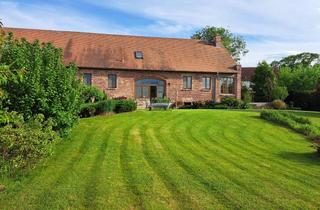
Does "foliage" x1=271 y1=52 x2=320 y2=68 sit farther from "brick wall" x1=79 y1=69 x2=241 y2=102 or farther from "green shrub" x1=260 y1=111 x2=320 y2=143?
"green shrub" x1=260 y1=111 x2=320 y2=143

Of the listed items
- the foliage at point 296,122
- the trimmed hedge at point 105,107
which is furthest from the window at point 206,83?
the foliage at point 296,122

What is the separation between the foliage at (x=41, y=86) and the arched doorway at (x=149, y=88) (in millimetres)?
25174

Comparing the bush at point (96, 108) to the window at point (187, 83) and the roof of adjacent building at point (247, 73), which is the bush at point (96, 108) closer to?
the window at point (187, 83)

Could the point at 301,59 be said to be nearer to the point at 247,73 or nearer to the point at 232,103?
the point at 247,73

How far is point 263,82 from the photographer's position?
4528 centimetres

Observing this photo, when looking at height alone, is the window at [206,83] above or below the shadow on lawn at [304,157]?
above

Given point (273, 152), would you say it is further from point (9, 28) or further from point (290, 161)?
point (9, 28)

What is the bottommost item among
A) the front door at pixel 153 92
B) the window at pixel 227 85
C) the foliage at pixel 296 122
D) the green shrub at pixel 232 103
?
the foliage at pixel 296 122

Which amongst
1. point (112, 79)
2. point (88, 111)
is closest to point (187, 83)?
point (112, 79)

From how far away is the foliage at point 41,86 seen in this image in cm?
1142

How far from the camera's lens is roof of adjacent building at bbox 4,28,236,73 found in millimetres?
36938

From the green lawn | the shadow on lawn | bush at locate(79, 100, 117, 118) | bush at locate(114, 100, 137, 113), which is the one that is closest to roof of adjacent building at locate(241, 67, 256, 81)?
bush at locate(114, 100, 137, 113)

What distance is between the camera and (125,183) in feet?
26.4

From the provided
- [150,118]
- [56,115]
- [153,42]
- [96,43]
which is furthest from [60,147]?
[153,42]
